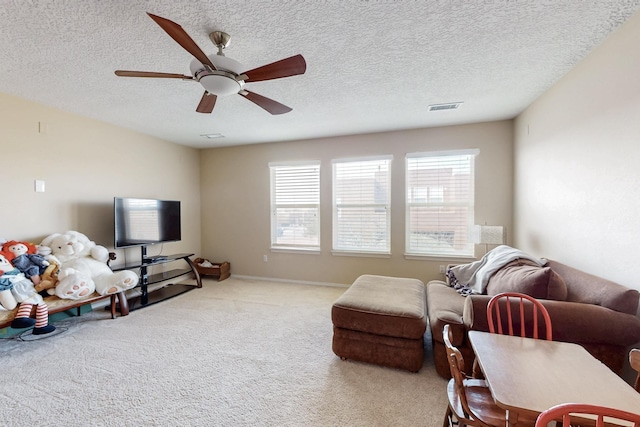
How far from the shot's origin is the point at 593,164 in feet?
6.69

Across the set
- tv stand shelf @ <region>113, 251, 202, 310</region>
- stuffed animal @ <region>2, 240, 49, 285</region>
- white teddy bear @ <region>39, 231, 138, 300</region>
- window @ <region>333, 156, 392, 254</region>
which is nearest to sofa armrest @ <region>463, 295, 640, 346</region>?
window @ <region>333, 156, 392, 254</region>

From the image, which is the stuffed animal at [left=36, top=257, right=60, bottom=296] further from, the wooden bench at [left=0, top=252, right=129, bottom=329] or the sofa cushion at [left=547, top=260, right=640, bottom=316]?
the sofa cushion at [left=547, top=260, right=640, bottom=316]

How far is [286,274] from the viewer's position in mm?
4648

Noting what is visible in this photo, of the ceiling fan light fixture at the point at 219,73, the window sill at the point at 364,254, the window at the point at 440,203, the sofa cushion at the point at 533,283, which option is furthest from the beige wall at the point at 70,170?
the sofa cushion at the point at 533,283

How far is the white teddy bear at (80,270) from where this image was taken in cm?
272

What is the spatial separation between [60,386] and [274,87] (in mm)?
2982

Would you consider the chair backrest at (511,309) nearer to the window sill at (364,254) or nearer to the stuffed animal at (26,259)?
the window sill at (364,254)

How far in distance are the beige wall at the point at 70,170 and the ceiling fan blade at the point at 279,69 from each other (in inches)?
116

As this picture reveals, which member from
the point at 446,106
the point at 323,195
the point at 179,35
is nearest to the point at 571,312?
the point at 446,106

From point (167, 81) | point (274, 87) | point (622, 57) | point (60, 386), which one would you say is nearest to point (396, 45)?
point (274, 87)

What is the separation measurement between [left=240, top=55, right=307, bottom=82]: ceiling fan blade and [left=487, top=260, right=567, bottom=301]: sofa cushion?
86.3 inches

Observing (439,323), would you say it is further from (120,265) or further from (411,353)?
(120,265)

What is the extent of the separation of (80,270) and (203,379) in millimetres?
2083

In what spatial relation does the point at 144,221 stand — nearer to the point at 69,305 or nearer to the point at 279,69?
the point at 69,305
